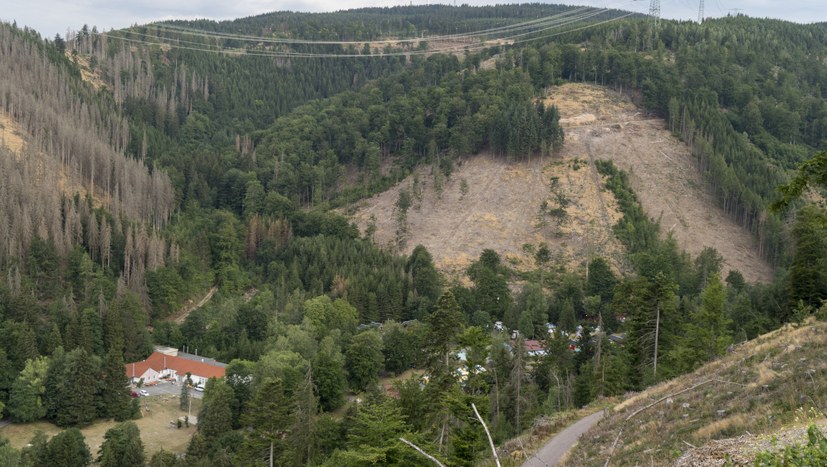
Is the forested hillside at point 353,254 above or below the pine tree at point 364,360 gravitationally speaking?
above

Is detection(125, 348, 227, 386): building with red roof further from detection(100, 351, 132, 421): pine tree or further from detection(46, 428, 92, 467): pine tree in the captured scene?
detection(46, 428, 92, 467): pine tree

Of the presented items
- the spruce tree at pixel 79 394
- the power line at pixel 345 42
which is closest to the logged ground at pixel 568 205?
the spruce tree at pixel 79 394

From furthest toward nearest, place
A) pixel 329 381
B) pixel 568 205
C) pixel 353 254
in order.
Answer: pixel 568 205 → pixel 353 254 → pixel 329 381

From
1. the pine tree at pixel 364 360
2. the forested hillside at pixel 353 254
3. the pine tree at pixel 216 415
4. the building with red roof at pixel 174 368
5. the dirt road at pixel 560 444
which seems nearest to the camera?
the dirt road at pixel 560 444

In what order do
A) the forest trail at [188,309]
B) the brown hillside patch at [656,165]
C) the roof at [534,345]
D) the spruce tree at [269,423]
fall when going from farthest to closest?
the brown hillside patch at [656,165] < the forest trail at [188,309] < the roof at [534,345] < the spruce tree at [269,423]

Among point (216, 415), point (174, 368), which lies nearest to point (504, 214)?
point (174, 368)

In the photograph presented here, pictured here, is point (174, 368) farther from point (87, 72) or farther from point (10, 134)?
point (87, 72)

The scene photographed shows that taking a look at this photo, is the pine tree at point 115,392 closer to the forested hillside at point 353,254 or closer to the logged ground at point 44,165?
the forested hillside at point 353,254
